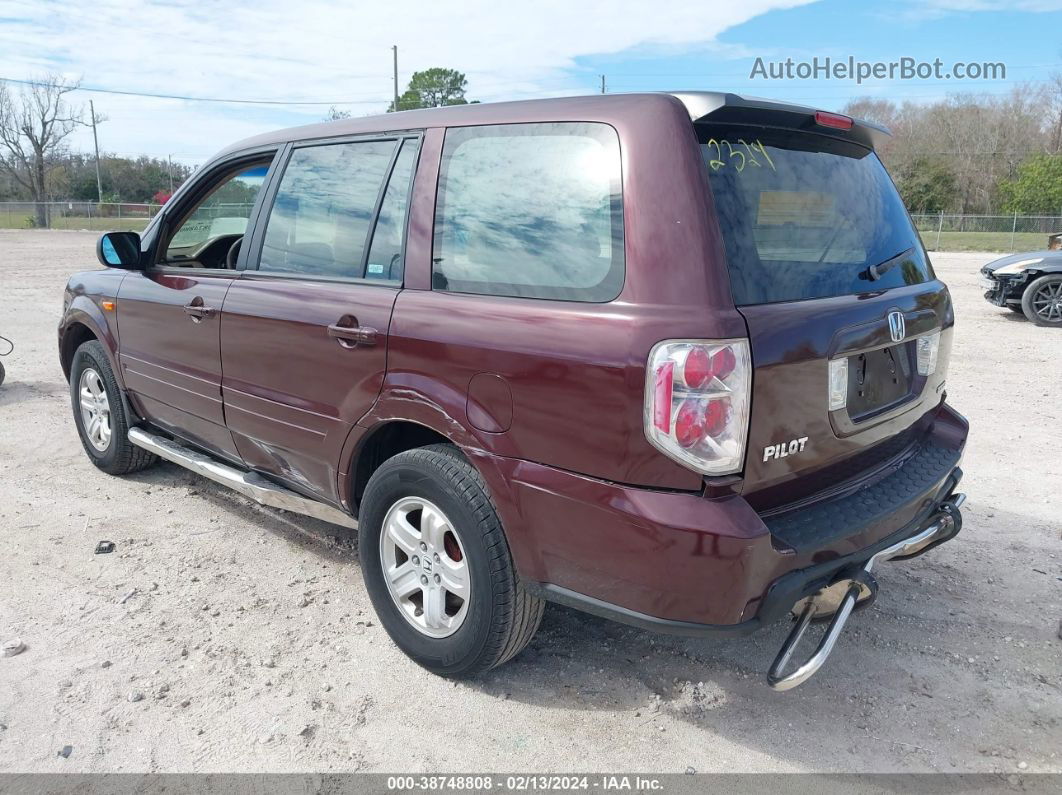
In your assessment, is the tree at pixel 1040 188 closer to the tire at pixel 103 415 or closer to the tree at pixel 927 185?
the tree at pixel 927 185

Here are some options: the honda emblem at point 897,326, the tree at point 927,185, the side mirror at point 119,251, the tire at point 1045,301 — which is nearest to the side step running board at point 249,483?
the side mirror at point 119,251

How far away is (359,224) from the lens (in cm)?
320

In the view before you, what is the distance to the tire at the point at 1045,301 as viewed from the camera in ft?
37.1

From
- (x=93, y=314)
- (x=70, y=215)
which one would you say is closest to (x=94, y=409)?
(x=93, y=314)

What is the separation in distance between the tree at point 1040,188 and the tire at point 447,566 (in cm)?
4973

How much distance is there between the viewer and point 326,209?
3375 mm

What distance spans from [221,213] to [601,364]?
291 cm

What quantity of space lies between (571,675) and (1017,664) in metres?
1.71

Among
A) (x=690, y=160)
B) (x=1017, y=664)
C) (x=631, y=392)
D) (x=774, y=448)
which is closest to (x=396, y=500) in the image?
(x=631, y=392)

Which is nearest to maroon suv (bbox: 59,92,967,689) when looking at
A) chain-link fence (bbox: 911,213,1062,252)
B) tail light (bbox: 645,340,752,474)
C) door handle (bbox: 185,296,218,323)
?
tail light (bbox: 645,340,752,474)

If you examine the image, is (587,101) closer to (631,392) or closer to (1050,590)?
(631,392)

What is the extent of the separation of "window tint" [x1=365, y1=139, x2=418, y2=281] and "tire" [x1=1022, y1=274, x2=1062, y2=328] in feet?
37.0

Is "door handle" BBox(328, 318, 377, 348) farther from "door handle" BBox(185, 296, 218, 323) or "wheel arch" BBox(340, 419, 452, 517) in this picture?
"door handle" BBox(185, 296, 218, 323)

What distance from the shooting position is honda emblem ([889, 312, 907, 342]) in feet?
8.92
